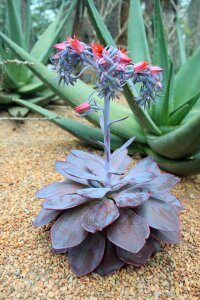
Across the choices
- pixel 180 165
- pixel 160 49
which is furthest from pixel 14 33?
pixel 180 165

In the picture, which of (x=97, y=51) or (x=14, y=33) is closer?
(x=97, y=51)

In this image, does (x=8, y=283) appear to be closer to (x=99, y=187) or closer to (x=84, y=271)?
(x=84, y=271)

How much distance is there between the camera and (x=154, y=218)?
95 cm

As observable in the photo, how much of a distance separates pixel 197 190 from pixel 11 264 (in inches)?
32.1

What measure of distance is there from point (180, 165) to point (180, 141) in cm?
16

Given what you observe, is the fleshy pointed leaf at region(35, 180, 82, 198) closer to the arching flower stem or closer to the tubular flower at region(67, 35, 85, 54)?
the arching flower stem

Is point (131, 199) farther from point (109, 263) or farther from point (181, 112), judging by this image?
point (181, 112)

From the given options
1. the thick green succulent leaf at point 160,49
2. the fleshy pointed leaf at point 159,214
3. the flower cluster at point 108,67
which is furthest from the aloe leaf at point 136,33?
the fleshy pointed leaf at point 159,214

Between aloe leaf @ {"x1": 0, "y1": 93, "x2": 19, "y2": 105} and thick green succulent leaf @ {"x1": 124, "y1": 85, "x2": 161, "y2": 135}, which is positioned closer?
thick green succulent leaf @ {"x1": 124, "y1": 85, "x2": 161, "y2": 135}

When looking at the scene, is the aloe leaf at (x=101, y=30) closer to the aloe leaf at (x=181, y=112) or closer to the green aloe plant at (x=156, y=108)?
the green aloe plant at (x=156, y=108)

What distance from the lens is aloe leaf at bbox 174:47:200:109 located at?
1.62 meters

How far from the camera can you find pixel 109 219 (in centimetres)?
90

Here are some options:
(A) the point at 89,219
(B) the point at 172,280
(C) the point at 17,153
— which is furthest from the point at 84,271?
(C) the point at 17,153

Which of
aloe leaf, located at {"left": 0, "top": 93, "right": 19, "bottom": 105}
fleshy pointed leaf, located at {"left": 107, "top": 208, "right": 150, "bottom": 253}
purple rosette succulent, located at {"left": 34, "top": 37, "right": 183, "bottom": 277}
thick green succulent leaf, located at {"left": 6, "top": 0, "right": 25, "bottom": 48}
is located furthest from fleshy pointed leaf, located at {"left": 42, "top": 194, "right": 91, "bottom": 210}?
thick green succulent leaf, located at {"left": 6, "top": 0, "right": 25, "bottom": 48}
